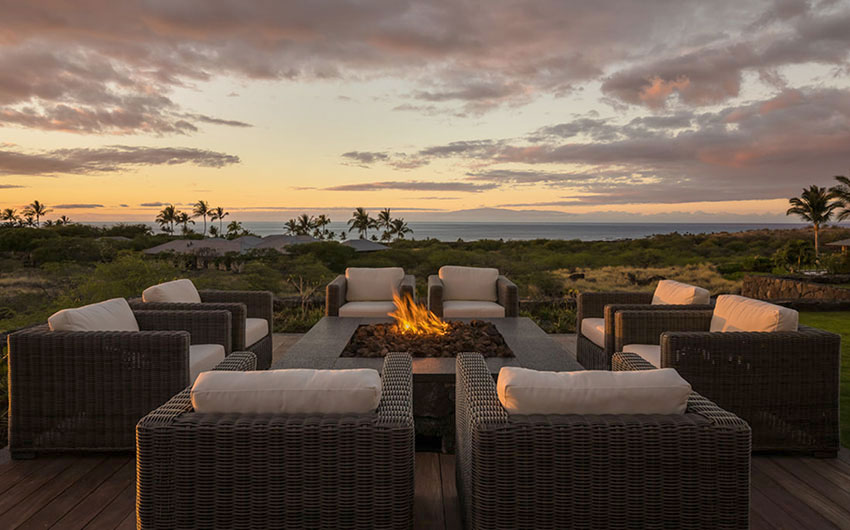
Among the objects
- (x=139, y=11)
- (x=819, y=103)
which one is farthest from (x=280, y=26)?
(x=819, y=103)

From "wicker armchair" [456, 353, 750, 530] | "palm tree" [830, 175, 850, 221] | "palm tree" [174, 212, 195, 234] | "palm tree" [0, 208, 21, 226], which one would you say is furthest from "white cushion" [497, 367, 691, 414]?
"palm tree" [174, 212, 195, 234]

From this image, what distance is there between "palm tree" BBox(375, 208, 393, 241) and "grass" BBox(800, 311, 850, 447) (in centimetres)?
3894

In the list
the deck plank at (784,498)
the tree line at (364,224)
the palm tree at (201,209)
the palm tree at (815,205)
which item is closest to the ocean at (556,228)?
the palm tree at (201,209)

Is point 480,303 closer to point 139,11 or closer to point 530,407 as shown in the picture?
point 530,407

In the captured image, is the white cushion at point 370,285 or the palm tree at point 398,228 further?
the palm tree at point 398,228

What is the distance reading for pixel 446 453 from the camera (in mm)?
2867

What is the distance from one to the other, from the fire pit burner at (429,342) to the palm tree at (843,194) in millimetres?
25690

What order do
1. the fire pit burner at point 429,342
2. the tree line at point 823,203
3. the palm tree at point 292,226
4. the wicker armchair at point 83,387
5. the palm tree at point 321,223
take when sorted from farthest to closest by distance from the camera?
1. the palm tree at point 321,223
2. the palm tree at point 292,226
3. the tree line at point 823,203
4. the fire pit burner at point 429,342
5. the wicker armchair at point 83,387

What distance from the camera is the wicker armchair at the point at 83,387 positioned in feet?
8.91

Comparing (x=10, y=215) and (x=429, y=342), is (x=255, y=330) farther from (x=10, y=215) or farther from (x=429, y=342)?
(x=10, y=215)

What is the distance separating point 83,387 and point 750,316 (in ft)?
13.4

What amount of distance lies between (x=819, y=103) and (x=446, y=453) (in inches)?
358

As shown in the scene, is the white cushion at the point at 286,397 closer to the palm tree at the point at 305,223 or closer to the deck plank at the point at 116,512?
the deck plank at the point at 116,512

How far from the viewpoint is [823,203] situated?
22.5 metres
